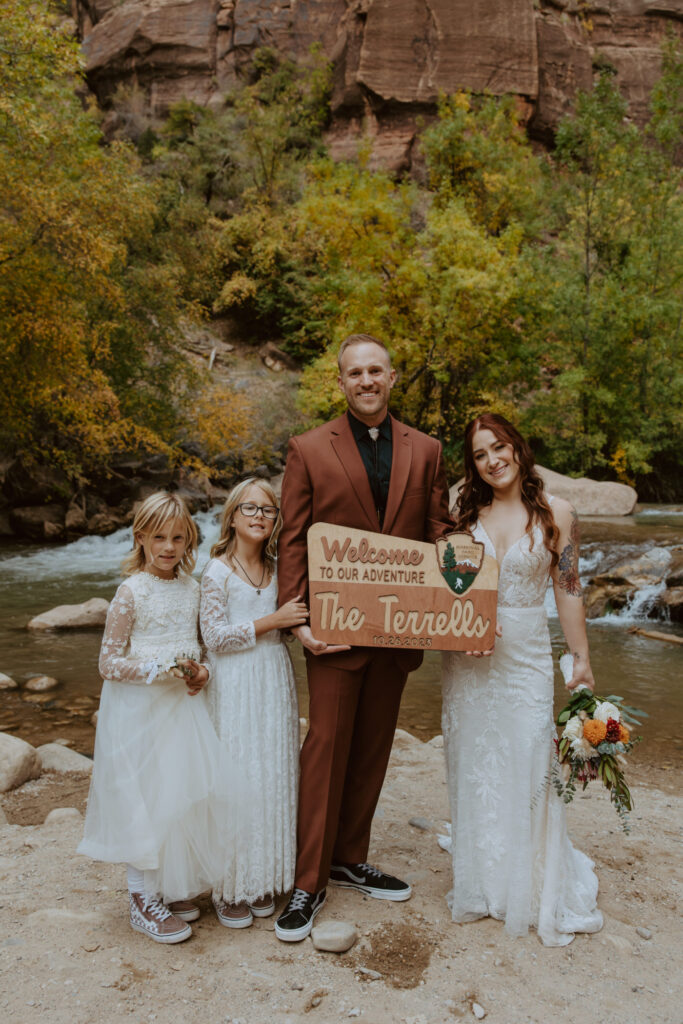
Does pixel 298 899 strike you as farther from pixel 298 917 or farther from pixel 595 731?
pixel 595 731

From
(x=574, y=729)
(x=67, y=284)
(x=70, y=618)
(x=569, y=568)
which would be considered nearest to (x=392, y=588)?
(x=569, y=568)

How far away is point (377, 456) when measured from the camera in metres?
2.95

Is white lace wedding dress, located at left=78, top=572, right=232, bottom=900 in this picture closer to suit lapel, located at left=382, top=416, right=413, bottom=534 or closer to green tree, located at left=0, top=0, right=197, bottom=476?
suit lapel, located at left=382, top=416, right=413, bottom=534

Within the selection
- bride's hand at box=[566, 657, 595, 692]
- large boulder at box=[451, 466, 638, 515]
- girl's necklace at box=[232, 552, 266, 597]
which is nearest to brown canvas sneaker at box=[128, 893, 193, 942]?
girl's necklace at box=[232, 552, 266, 597]

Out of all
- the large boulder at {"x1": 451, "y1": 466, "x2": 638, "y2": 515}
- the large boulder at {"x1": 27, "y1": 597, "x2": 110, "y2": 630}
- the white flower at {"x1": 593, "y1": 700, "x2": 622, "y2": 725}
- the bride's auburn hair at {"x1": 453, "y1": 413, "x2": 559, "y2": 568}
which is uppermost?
the large boulder at {"x1": 451, "y1": 466, "x2": 638, "y2": 515}

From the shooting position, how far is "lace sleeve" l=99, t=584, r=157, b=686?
274 cm

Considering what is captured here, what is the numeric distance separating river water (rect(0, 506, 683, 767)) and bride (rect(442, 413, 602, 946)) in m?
3.21

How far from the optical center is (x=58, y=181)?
13172 millimetres

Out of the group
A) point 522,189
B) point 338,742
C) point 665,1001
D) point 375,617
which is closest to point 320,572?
point 375,617

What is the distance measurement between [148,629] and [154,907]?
1.07 m

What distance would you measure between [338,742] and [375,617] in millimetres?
547

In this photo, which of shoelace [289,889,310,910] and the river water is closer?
shoelace [289,889,310,910]

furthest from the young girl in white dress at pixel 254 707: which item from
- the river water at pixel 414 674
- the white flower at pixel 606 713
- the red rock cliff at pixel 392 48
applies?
the red rock cliff at pixel 392 48

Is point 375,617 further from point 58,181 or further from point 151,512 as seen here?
point 58,181
